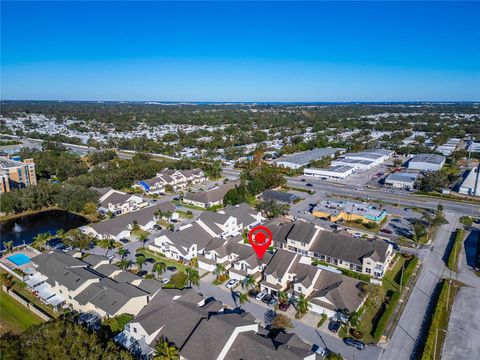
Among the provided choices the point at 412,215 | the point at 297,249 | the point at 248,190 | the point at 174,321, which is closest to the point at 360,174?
the point at 412,215

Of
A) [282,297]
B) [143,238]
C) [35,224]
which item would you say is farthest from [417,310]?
[35,224]

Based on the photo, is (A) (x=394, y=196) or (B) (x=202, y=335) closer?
(B) (x=202, y=335)

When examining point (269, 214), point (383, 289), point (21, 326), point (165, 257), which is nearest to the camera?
point (21, 326)

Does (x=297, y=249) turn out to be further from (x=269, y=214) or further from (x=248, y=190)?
(x=248, y=190)

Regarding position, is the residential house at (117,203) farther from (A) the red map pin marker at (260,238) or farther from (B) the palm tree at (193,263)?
(A) the red map pin marker at (260,238)

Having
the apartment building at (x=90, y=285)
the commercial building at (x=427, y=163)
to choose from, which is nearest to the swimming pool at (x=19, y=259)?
the apartment building at (x=90, y=285)

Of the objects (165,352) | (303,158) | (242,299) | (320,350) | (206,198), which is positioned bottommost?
(320,350)

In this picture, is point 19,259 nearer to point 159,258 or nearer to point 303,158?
point 159,258
